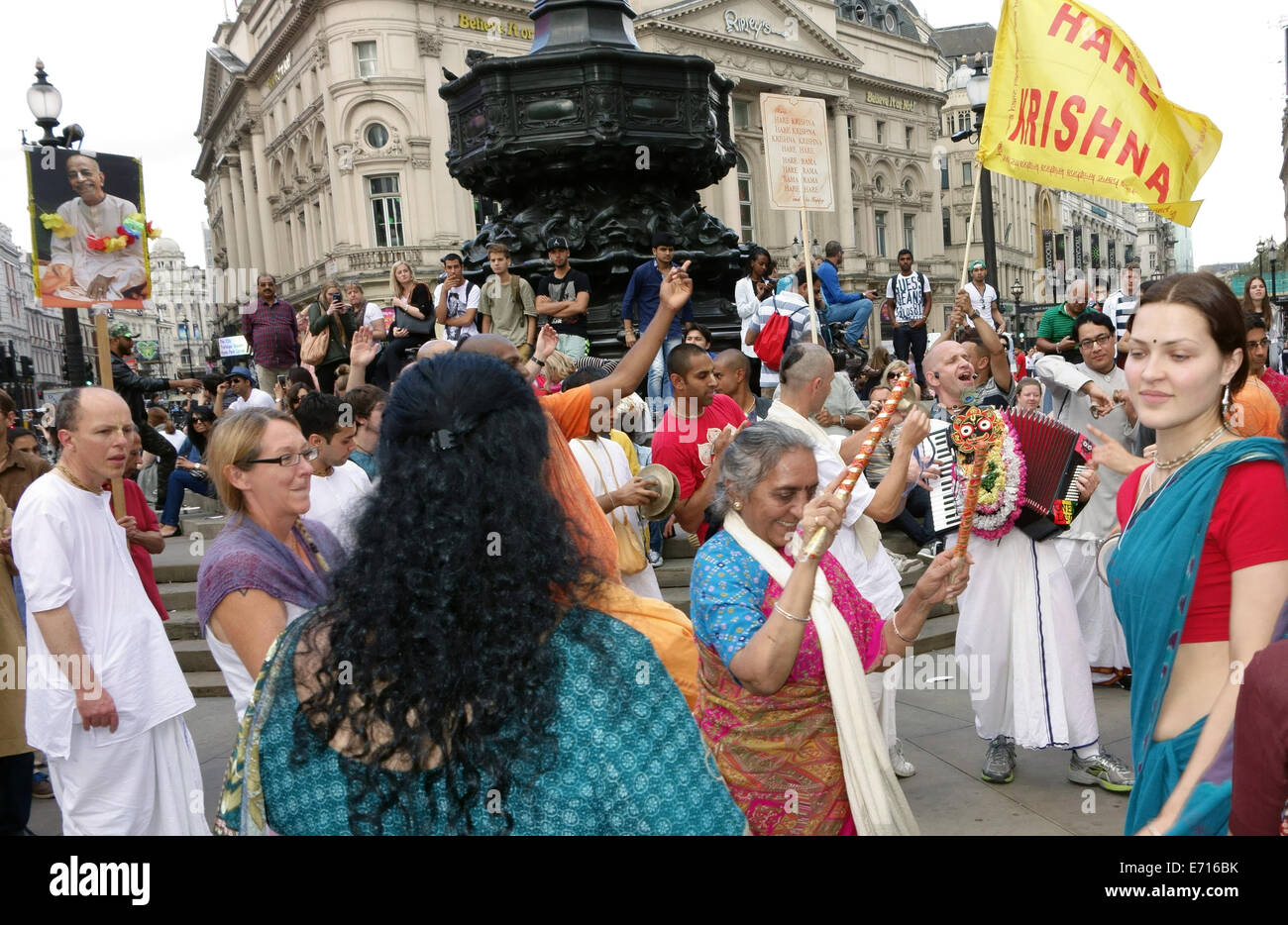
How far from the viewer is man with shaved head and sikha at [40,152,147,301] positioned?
6355 millimetres

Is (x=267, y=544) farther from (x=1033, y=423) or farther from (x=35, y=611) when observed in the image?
(x=1033, y=423)

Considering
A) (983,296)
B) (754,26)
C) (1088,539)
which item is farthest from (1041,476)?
(754,26)

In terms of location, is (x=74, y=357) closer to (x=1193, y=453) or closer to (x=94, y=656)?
(x=94, y=656)

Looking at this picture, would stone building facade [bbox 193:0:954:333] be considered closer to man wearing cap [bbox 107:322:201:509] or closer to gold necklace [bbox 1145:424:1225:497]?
man wearing cap [bbox 107:322:201:509]

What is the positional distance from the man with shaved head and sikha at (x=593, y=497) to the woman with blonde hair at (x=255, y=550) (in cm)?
64

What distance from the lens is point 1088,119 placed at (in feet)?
17.6

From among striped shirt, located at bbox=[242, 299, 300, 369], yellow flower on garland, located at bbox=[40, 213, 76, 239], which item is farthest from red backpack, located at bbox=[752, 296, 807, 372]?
striped shirt, located at bbox=[242, 299, 300, 369]

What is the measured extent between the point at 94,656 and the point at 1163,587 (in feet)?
11.1

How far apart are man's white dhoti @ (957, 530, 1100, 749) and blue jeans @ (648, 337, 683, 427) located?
450 cm

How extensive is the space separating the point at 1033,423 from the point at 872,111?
204 ft

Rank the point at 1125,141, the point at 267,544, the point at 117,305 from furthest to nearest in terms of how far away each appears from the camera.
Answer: the point at 117,305
the point at 1125,141
the point at 267,544

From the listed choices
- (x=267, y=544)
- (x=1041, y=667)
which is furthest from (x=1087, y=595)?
(x=267, y=544)

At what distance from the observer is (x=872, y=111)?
6238 cm

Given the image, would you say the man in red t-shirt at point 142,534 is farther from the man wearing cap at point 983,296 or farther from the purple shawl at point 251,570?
the man wearing cap at point 983,296
